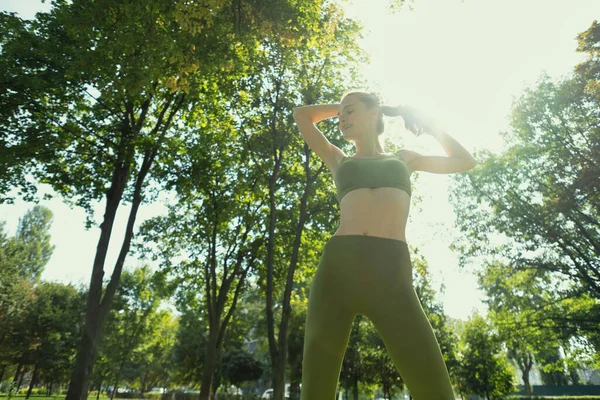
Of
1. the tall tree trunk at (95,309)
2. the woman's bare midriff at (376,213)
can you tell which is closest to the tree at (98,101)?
the tall tree trunk at (95,309)

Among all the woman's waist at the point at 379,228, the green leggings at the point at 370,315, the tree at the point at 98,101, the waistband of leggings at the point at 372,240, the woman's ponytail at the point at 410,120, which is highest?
the tree at the point at 98,101

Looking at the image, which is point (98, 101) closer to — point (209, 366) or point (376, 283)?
point (209, 366)

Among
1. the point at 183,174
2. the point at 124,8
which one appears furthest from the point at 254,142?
the point at 124,8

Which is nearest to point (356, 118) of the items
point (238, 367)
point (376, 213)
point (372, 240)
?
point (376, 213)

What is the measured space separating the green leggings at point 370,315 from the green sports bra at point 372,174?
1.11 ft

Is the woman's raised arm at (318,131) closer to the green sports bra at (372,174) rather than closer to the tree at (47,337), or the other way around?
the green sports bra at (372,174)

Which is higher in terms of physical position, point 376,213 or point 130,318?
point 130,318

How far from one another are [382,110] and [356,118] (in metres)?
0.19

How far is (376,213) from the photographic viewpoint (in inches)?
80.1

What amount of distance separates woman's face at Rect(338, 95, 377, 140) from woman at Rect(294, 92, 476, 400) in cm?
18

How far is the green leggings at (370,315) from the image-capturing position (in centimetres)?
168

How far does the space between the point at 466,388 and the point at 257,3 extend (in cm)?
3471

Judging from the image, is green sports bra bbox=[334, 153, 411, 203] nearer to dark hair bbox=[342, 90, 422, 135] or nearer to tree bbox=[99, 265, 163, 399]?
dark hair bbox=[342, 90, 422, 135]

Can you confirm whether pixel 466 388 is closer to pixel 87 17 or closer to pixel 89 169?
pixel 89 169
